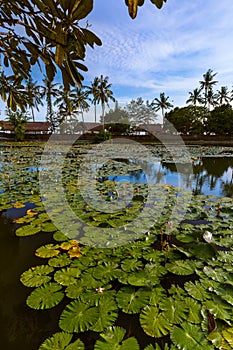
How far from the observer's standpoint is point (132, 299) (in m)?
1.36

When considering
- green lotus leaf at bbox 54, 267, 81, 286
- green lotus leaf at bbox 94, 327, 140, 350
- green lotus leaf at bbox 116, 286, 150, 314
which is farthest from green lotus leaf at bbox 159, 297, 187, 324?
green lotus leaf at bbox 54, 267, 81, 286

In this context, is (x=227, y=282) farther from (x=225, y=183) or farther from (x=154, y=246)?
(x=225, y=183)

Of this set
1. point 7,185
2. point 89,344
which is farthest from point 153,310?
point 7,185

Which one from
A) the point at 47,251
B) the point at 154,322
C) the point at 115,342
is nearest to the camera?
the point at 115,342

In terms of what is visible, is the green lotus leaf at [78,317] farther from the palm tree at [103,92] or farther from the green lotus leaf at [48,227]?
the palm tree at [103,92]

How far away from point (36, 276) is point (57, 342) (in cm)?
64

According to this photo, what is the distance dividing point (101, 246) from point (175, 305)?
94 centimetres

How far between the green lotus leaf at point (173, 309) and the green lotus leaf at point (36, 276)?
0.90 meters

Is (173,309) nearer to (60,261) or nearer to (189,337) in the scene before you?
(189,337)

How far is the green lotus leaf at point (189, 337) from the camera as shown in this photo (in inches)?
41.2

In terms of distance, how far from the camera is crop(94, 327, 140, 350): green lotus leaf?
39.8 inches

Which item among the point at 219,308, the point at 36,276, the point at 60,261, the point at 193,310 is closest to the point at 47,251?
the point at 60,261

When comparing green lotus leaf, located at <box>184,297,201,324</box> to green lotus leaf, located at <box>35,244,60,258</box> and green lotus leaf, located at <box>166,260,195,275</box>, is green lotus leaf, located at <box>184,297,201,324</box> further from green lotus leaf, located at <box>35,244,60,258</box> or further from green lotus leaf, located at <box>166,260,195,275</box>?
green lotus leaf, located at <box>35,244,60,258</box>

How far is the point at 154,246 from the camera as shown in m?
2.11
